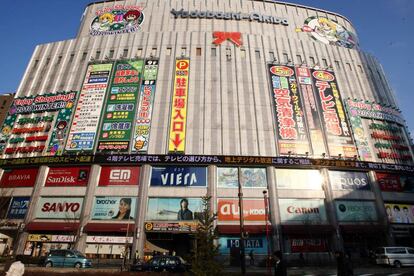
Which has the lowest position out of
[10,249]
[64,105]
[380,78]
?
[10,249]

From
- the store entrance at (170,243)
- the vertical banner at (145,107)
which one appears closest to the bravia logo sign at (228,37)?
the vertical banner at (145,107)

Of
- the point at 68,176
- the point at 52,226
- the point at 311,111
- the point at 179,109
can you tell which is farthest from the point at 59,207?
the point at 311,111

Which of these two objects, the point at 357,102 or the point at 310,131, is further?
the point at 357,102

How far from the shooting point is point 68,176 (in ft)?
121

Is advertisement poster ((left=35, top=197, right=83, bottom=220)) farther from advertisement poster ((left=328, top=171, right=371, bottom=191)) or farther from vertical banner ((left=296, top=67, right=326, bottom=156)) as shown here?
advertisement poster ((left=328, top=171, right=371, bottom=191))

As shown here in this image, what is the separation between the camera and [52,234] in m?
34.6

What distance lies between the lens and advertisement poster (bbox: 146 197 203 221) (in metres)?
34.1

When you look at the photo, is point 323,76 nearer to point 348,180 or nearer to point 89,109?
point 348,180

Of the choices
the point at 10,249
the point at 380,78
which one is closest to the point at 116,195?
the point at 10,249

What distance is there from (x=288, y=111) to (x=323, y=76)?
10.9 meters

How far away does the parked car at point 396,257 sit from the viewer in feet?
84.8

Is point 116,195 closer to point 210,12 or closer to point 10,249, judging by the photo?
point 10,249

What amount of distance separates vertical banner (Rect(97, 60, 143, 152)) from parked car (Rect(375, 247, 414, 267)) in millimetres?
31417

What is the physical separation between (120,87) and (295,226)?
3177 cm
